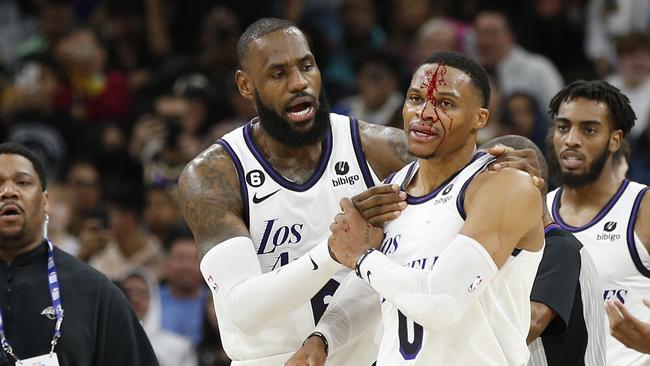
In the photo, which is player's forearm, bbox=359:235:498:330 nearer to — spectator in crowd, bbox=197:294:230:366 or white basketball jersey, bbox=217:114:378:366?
white basketball jersey, bbox=217:114:378:366

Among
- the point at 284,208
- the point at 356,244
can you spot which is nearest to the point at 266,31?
the point at 284,208

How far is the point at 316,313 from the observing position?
611 cm

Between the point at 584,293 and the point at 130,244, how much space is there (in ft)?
21.1

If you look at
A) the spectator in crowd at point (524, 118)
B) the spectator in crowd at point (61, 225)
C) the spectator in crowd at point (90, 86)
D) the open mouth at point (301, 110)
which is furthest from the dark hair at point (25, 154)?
the spectator in crowd at point (90, 86)

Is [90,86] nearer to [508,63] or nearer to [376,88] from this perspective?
[376,88]

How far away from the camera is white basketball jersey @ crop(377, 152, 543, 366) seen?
5.04m

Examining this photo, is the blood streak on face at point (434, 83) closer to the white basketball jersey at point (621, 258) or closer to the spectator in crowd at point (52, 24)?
the white basketball jersey at point (621, 258)

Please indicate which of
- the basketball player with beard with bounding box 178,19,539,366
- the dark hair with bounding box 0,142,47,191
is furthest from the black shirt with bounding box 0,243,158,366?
the basketball player with beard with bounding box 178,19,539,366

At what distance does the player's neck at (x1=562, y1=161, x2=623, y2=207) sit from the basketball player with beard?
1.28 metres

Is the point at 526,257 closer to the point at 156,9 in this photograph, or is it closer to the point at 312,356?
the point at 312,356

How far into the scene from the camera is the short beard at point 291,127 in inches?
245

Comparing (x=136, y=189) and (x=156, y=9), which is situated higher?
(x=156, y=9)

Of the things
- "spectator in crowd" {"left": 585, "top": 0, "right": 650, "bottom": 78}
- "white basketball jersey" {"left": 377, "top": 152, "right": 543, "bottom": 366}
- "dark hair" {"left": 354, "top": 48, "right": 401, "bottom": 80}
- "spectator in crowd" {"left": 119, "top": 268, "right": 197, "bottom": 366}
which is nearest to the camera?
A: "white basketball jersey" {"left": 377, "top": 152, "right": 543, "bottom": 366}

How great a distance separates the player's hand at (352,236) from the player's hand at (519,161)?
0.63 m
